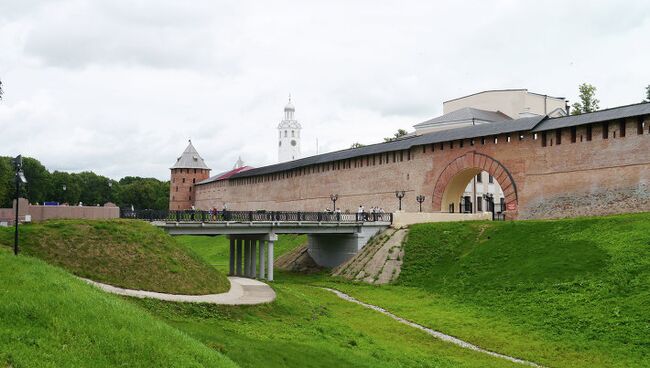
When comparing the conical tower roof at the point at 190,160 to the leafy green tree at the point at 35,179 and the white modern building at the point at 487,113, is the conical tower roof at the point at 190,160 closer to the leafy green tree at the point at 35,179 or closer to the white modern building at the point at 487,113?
the leafy green tree at the point at 35,179

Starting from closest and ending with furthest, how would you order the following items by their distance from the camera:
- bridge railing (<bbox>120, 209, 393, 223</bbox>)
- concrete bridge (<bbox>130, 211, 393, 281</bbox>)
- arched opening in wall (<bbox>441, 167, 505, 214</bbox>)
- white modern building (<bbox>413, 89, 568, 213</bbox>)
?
bridge railing (<bbox>120, 209, 393, 223</bbox>) < concrete bridge (<bbox>130, 211, 393, 281</bbox>) < arched opening in wall (<bbox>441, 167, 505, 214</bbox>) < white modern building (<bbox>413, 89, 568, 213</bbox>)

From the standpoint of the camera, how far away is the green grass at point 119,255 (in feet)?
65.1

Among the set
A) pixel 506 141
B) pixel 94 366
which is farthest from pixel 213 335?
pixel 506 141

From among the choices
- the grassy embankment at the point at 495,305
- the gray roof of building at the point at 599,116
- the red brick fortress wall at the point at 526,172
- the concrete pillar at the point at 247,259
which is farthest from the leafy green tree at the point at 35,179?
the gray roof of building at the point at 599,116

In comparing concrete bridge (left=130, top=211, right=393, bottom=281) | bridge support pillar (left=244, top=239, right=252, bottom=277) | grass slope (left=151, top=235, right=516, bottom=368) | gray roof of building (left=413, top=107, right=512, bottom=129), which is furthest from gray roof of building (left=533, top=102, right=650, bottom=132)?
gray roof of building (left=413, top=107, right=512, bottom=129)

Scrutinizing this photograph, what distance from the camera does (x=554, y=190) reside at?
3616 cm

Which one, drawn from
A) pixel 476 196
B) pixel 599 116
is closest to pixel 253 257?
pixel 599 116

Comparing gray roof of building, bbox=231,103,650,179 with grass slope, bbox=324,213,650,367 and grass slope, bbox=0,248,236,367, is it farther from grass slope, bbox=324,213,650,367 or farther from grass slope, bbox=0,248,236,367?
grass slope, bbox=0,248,236,367

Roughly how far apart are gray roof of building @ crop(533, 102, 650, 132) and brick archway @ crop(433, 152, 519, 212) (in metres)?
3.74

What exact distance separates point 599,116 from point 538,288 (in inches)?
537

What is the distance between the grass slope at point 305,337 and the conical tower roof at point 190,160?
68.2 meters

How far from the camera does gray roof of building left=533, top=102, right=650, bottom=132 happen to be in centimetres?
3177

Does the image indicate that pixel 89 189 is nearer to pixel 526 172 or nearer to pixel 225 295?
pixel 526 172

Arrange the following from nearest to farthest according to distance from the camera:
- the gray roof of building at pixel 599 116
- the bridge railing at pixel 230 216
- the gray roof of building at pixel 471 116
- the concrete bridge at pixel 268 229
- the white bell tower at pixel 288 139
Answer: the bridge railing at pixel 230 216 < the concrete bridge at pixel 268 229 < the gray roof of building at pixel 599 116 < the gray roof of building at pixel 471 116 < the white bell tower at pixel 288 139
